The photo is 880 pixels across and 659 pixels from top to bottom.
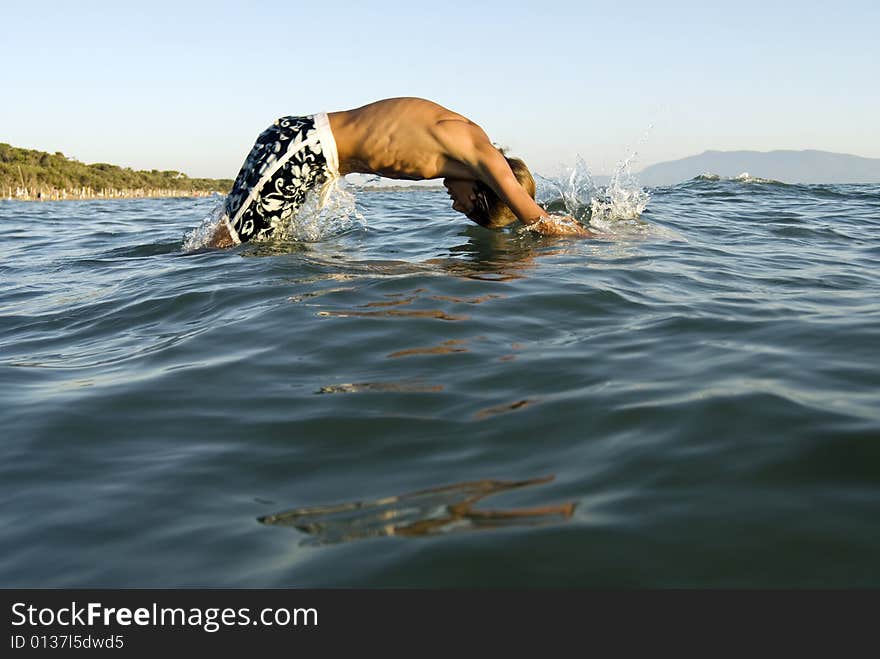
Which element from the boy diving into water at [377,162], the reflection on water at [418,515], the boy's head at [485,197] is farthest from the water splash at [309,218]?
the reflection on water at [418,515]

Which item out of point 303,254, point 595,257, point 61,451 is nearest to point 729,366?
point 61,451

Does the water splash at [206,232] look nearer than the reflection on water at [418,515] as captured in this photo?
No

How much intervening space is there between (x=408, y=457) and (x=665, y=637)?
1.02m

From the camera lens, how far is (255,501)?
2.06 m

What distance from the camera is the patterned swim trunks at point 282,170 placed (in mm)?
6145

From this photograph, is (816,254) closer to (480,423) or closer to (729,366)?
(729,366)

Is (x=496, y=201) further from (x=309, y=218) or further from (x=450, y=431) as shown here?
(x=450, y=431)

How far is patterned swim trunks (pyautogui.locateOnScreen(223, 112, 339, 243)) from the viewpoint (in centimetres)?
614

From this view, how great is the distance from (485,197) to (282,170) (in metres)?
1.72

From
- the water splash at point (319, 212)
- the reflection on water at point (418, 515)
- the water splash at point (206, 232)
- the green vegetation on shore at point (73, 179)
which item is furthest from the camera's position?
the green vegetation on shore at point (73, 179)

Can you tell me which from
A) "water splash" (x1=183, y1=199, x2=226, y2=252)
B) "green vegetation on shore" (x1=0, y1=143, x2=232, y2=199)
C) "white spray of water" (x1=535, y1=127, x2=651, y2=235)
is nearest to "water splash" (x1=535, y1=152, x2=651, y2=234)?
"white spray of water" (x1=535, y1=127, x2=651, y2=235)

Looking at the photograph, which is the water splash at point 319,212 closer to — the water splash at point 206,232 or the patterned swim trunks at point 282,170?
the patterned swim trunks at point 282,170

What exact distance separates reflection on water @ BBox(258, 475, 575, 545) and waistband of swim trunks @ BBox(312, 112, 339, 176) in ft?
15.2

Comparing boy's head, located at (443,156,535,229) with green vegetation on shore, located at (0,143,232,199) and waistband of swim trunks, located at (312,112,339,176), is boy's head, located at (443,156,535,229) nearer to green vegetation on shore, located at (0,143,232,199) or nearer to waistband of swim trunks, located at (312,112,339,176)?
waistband of swim trunks, located at (312,112,339,176)
